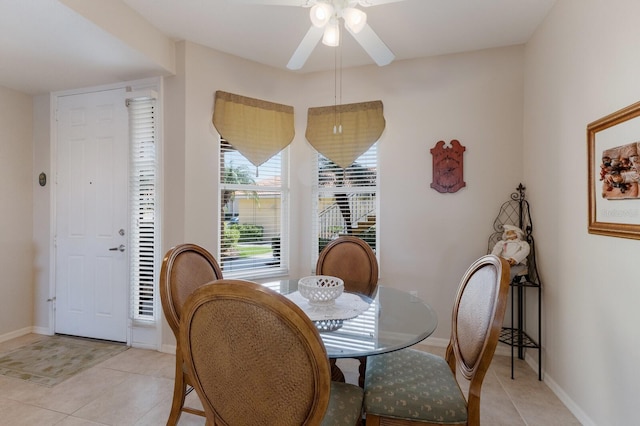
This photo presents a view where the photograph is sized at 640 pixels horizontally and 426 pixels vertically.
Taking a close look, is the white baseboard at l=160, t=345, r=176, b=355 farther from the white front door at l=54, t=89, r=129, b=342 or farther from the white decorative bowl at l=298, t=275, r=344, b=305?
the white decorative bowl at l=298, t=275, r=344, b=305

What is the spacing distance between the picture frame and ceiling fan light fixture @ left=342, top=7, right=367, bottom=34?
139 cm

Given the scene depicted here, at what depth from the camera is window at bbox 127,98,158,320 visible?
2863mm

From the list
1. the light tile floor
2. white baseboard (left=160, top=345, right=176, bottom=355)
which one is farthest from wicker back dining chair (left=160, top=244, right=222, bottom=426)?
white baseboard (left=160, top=345, right=176, bottom=355)

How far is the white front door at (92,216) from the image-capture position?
9.76 feet

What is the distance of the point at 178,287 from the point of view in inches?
63.9

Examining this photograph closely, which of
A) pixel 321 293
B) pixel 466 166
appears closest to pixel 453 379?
pixel 321 293

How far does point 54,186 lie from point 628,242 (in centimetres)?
460

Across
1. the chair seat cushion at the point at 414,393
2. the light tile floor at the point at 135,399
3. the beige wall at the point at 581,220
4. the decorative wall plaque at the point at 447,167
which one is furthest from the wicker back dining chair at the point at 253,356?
the decorative wall plaque at the point at 447,167

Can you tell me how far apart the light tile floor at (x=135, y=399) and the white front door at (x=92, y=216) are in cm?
71

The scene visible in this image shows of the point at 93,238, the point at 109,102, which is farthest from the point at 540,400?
the point at 109,102

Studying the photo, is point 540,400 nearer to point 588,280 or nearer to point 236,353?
point 588,280

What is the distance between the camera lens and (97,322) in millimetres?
3047

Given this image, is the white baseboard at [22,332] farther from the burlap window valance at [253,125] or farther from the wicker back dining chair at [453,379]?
the wicker back dining chair at [453,379]

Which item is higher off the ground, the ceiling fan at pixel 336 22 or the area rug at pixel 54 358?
the ceiling fan at pixel 336 22
